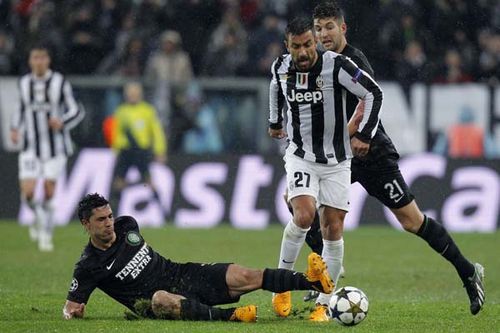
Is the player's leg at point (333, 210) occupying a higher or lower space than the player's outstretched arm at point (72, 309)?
higher

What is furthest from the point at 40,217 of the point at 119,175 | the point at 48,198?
the point at 119,175

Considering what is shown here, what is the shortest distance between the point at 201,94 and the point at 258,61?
1332mm

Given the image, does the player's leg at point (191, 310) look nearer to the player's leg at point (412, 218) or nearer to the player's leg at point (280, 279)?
the player's leg at point (280, 279)

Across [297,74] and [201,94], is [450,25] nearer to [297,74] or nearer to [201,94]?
[201,94]

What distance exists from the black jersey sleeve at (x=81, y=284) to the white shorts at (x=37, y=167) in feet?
23.7

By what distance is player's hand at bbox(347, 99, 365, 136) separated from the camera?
8.75m

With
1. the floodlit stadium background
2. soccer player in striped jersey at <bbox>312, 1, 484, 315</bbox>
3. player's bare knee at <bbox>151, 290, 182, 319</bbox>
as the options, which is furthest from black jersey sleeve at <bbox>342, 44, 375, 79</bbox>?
the floodlit stadium background

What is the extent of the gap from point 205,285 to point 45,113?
7.51m

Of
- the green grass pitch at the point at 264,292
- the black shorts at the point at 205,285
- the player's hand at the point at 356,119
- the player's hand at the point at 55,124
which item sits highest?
the player's hand at the point at 356,119

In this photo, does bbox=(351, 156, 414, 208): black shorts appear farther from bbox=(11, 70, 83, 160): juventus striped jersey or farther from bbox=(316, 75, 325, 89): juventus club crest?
bbox=(11, 70, 83, 160): juventus striped jersey

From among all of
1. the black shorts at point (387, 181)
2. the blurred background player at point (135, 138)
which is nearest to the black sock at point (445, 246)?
the black shorts at point (387, 181)

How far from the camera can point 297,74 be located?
865 centimetres

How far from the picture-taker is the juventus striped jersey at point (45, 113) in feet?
49.7

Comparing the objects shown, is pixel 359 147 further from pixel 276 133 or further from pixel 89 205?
pixel 89 205
